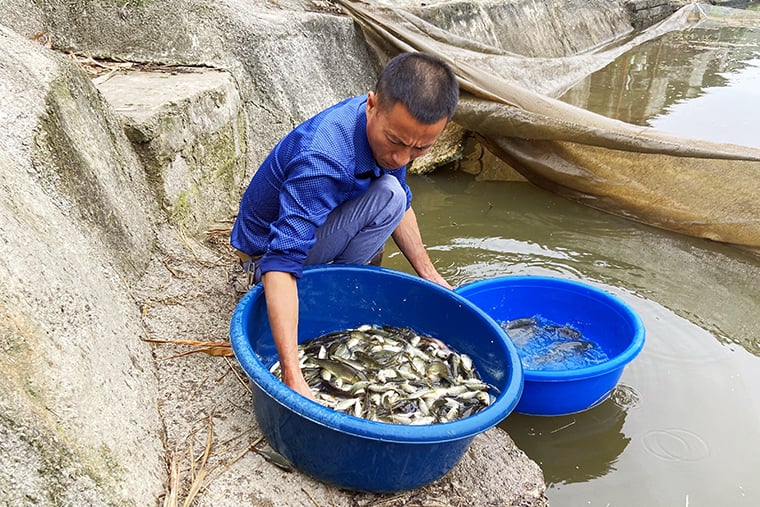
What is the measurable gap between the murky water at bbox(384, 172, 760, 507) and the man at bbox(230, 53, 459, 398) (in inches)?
48.1

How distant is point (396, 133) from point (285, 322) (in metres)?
0.75

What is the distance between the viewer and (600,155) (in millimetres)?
4496

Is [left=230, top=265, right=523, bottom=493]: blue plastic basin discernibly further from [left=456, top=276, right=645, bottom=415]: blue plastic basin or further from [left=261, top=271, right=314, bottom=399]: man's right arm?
[left=456, top=276, right=645, bottom=415]: blue plastic basin

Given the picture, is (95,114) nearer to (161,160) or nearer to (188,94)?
(161,160)

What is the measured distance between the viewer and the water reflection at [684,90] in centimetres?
755

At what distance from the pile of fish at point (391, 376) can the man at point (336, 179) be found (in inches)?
12.7

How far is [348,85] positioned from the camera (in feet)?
16.9

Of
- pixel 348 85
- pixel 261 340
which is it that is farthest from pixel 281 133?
pixel 261 340

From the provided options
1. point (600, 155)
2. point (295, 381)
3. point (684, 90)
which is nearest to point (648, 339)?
point (600, 155)

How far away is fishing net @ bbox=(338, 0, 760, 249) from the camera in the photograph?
13.4ft

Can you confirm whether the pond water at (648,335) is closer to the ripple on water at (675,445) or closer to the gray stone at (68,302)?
the ripple on water at (675,445)

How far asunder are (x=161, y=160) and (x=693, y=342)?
304 centimetres

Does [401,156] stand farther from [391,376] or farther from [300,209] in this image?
[391,376]

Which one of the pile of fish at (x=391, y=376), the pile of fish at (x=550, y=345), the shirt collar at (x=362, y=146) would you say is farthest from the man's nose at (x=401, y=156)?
the pile of fish at (x=550, y=345)
